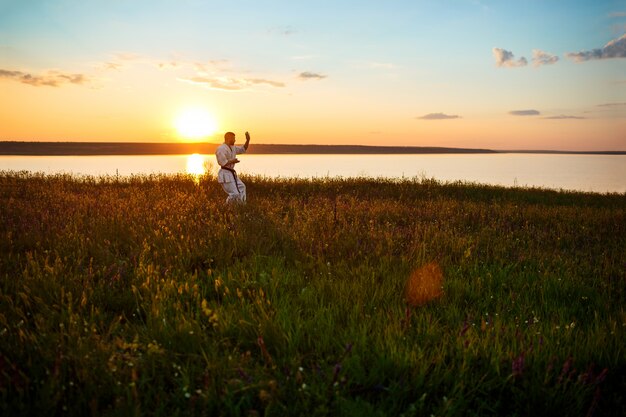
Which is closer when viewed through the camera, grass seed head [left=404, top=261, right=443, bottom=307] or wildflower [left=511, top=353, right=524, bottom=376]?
wildflower [left=511, top=353, right=524, bottom=376]

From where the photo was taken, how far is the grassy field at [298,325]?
8.05 feet

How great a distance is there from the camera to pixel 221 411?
7.67 feet

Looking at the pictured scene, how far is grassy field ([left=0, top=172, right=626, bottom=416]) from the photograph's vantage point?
2.46m

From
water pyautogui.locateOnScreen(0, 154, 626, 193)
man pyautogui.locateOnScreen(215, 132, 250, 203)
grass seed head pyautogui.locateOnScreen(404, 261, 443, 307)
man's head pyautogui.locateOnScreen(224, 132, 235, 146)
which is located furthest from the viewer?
water pyautogui.locateOnScreen(0, 154, 626, 193)

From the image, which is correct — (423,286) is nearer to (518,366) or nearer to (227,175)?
(518,366)

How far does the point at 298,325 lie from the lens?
3150 millimetres

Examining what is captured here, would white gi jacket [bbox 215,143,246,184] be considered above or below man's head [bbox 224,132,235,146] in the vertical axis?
below

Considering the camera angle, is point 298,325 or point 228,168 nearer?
point 298,325

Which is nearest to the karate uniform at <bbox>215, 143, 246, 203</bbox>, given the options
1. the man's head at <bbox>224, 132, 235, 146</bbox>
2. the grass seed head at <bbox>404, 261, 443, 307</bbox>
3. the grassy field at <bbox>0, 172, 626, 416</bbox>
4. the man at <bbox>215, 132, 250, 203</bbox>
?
the man at <bbox>215, 132, 250, 203</bbox>

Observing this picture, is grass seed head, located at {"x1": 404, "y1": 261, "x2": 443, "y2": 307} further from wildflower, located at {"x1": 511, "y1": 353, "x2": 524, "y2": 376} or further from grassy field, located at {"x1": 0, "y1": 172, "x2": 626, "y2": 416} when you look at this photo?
wildflower, located at {"x1": 511, "y1": 353, "x2": 524, "y2": 376}

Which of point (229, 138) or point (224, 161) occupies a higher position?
point (229, 138)

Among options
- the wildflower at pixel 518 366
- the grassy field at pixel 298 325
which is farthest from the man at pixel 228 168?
the wildflower at pixel 518 366

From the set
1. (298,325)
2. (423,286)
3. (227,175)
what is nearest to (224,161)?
(227,175)

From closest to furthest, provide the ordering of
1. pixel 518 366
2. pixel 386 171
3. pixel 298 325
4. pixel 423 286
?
pixel 518 366, pixel 298 325, pixel 423 286, pixel 386 171
